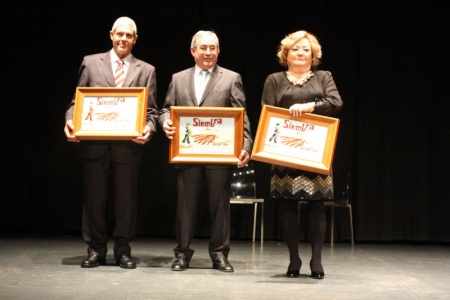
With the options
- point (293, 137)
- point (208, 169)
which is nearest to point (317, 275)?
point (293, 137)

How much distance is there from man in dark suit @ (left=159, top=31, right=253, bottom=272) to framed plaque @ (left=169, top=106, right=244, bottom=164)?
3.3 inches

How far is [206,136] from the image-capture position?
3.83 metres

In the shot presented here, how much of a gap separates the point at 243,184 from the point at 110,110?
2.60 m

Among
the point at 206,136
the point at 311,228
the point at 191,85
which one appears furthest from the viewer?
the point at 191,85

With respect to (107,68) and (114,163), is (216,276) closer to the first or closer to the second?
(114,163)

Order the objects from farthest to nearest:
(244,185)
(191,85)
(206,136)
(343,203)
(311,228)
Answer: (244,185) → (343,203) → (191,85) → (206,136) → (311,228)

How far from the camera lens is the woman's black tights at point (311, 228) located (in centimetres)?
368

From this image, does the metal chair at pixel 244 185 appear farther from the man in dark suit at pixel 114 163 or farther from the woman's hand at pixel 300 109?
the woman's hand at pixel 300 109

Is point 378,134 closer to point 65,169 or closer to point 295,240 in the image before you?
point 295,240

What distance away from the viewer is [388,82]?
20.4ft

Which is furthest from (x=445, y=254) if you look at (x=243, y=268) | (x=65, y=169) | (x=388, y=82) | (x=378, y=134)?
(x=65, y=169)

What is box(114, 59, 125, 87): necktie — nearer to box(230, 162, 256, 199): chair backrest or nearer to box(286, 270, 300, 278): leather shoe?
box(286, 270, 300, 278): leather shoe

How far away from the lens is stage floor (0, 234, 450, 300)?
314 cm

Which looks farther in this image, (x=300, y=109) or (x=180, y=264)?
(x=180, y=264)
